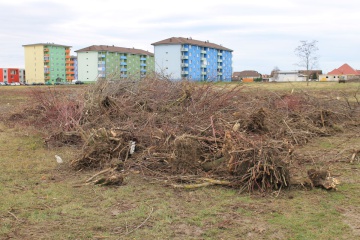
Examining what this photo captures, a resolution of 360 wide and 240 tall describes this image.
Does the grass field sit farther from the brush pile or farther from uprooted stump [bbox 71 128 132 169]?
the brush pile

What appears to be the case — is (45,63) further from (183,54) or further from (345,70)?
Answer: (345,70)

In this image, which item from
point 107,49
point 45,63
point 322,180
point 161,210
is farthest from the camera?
point 45,63

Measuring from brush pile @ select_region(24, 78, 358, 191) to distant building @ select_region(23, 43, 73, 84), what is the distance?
312 feet

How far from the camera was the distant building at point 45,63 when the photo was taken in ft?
334

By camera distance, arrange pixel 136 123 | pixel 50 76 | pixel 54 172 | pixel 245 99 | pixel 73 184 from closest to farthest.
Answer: pixel 73 184, pixel 54 172, pixel 136 123, pixel 245 99, pixel 50 76

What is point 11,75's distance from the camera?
359 ft

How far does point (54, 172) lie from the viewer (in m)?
6.34

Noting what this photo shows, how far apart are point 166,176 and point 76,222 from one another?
6.46 feet

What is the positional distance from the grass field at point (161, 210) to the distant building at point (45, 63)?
99648 mm

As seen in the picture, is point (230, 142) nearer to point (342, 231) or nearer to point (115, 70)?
point (342, 231)

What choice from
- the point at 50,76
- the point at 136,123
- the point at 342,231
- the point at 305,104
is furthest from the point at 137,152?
the point at 50,76

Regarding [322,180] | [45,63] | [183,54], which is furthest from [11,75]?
[322,180]

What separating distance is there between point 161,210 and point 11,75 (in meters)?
117

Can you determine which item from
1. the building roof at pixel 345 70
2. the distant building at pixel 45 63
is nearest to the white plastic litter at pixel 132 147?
the distant building at pixel 45 63
